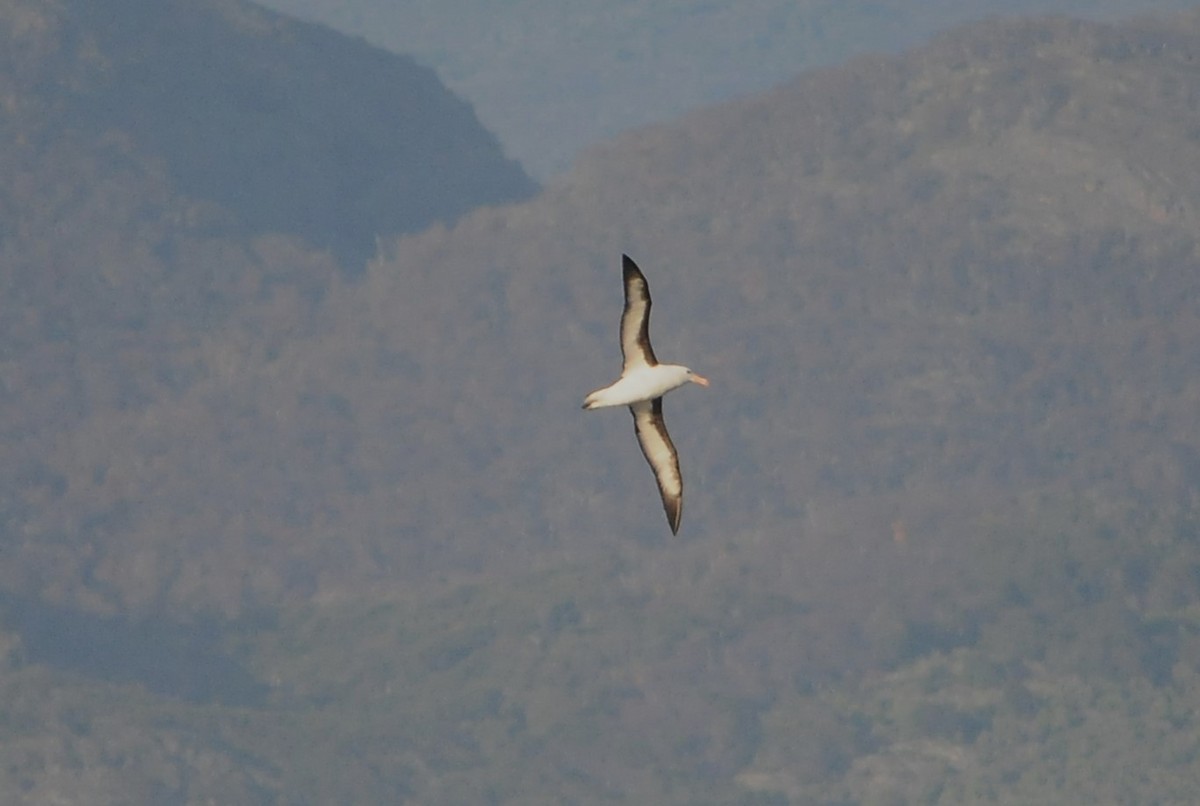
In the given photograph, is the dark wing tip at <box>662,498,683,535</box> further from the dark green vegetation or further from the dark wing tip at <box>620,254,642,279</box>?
the dark green vegetation

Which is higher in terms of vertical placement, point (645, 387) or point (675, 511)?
point (645, 387)

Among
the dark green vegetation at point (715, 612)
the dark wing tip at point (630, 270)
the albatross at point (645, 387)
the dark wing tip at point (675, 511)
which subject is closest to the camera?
the dark wing tip at point (630, 270)

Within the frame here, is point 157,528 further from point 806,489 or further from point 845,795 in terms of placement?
point 845,795

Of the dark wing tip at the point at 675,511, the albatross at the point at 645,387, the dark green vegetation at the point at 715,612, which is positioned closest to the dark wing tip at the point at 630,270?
the albatross at the point at 645,387

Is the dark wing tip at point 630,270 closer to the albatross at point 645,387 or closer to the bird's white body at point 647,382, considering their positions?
the albatross at point 645,387

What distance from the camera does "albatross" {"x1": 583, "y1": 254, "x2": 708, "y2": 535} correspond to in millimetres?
43406

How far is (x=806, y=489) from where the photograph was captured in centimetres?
19775

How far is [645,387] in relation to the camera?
44.0 metres

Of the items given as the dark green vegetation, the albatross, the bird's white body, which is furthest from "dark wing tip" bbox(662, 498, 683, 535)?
the dark green vegetation

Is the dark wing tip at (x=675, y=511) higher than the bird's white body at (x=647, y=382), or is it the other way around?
the bird's white body at (x=647, y=382)

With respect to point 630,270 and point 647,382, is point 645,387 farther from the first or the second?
point 630,270

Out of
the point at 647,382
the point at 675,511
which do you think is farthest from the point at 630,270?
the point at 675,511

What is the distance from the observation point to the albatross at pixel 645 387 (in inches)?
1709

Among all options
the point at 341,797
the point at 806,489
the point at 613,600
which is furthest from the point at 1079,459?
the point at 341,797
